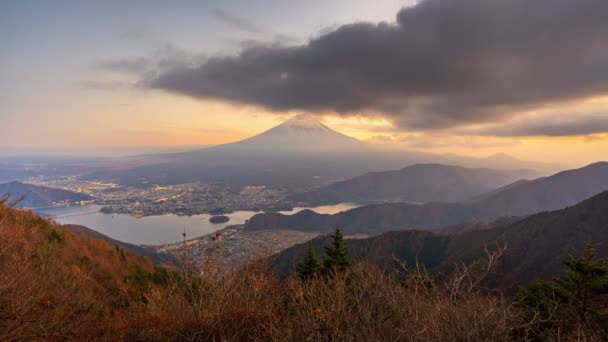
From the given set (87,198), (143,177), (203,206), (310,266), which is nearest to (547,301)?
(310,266)

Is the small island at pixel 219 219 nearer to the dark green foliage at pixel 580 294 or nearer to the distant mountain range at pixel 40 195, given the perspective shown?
the distant mountain range at pixel 40 195

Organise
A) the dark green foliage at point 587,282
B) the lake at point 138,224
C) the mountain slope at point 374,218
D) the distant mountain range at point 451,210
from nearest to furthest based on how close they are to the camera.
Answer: the dark green foliage at point 587,282, the lake at point 138,224, the mountain slope at point 374,218, the distant mountain range at point 451,210

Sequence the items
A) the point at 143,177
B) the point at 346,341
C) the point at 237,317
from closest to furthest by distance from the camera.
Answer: the point at 346,341, the point at 237,317, the point at 143,177

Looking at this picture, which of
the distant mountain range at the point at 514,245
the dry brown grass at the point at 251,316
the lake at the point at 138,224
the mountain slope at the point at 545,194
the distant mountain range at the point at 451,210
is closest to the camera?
the dry brown grass at the point at 251,316

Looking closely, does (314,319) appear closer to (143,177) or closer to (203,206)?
(203,206)

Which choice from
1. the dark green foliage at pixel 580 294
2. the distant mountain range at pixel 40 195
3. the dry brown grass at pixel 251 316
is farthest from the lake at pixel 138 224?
the dark green foliage at pixel 580 294

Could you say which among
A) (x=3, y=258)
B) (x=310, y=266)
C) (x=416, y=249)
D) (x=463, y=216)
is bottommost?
(x=463, y=216)

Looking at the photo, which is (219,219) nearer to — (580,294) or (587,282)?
(580,294)
